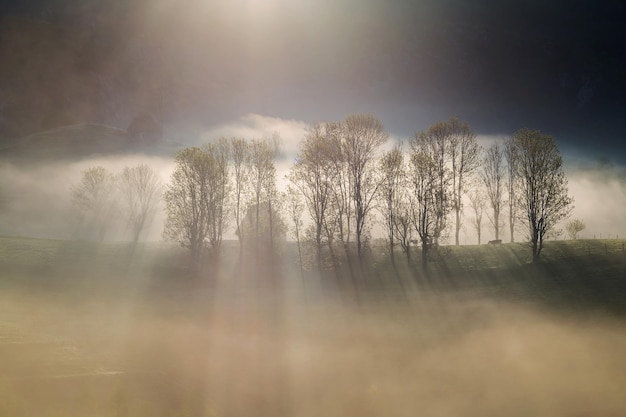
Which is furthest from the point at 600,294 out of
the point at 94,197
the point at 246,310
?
the point at 94,197

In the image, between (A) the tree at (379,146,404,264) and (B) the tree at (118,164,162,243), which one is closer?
(A) the tree at (379,146,404,264)

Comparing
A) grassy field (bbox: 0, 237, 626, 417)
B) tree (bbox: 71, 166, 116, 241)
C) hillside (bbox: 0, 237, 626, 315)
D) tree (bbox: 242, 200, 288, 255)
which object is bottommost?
grassy field (bbox: 0, 237, 626, 417)

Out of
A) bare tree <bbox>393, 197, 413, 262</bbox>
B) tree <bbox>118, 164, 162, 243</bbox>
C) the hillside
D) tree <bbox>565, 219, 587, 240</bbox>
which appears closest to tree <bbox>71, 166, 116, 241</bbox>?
tree <bbox>118, 164, 162, 243</bbox>

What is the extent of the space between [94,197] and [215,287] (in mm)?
52831

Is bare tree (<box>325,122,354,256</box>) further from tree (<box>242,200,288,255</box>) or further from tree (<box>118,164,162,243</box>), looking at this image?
tree (<box>118,164,162,243</box>)

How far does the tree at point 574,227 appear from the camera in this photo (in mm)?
96312

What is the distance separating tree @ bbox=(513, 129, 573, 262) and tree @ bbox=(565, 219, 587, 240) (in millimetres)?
40550

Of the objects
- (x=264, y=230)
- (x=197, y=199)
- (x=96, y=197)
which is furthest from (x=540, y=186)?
(x=96, y=197)

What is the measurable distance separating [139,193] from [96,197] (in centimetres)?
926

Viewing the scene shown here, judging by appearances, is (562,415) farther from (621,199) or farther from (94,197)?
(621,199)

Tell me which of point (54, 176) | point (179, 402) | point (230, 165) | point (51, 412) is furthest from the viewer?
point (54, 176)

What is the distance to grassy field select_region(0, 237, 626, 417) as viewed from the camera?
20891 millimetres

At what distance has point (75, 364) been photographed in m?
20.4

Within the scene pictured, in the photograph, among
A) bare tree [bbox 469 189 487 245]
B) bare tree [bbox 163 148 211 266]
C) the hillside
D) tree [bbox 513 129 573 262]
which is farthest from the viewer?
bare tree [bbox 469 189 487 245]
